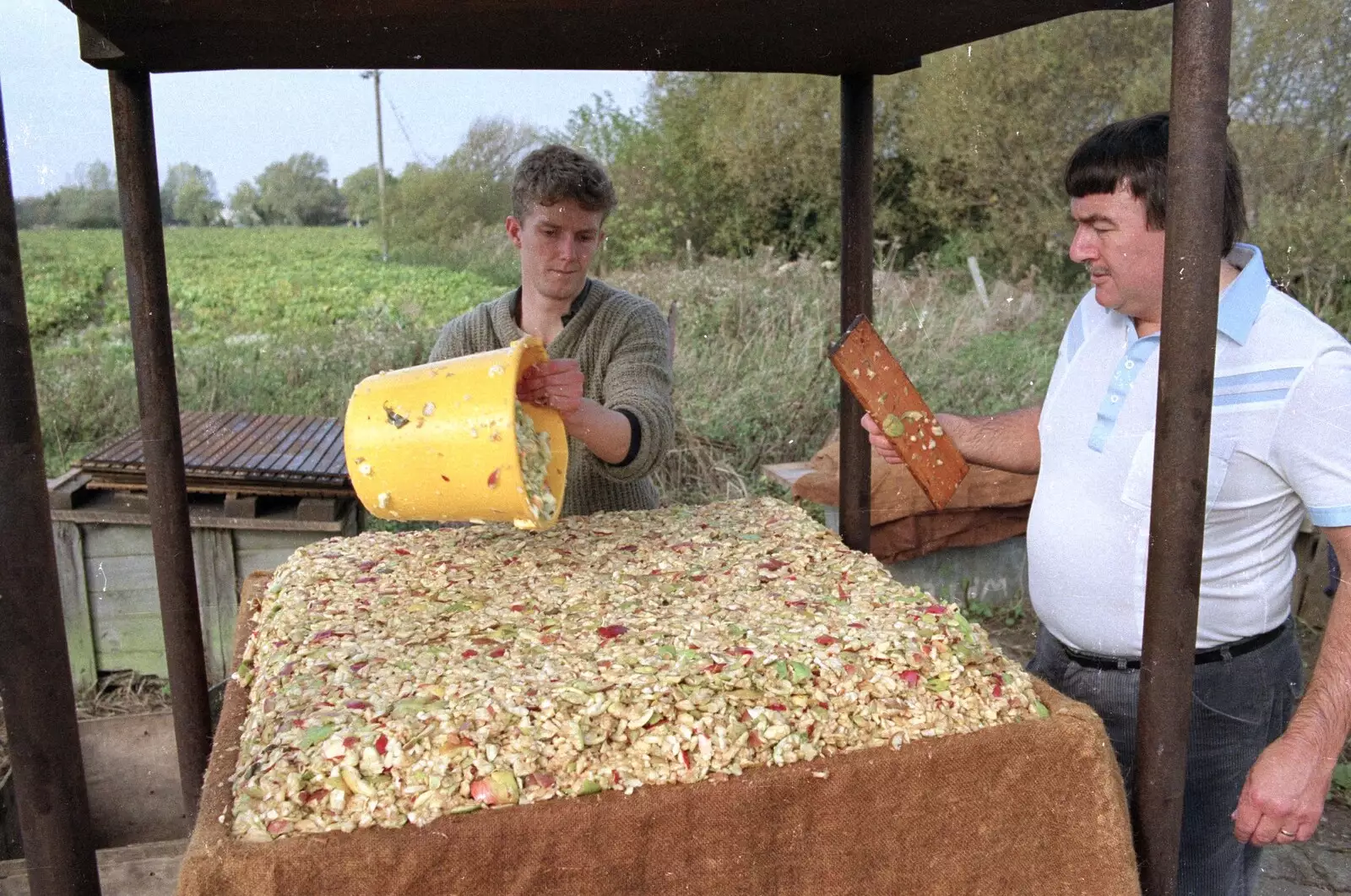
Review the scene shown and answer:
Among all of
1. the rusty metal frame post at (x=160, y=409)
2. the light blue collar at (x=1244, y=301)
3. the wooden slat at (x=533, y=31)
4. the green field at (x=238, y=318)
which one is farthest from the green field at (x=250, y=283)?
the light blue collar at (x=1244, y=301)

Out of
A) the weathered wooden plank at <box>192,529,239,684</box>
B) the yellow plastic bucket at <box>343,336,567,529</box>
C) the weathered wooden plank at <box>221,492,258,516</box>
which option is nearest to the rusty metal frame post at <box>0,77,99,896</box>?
the yellow plastic bucket at <box>343,336,567,529</box>

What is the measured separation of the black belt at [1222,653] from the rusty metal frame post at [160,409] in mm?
1716

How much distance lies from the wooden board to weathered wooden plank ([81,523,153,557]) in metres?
3.29

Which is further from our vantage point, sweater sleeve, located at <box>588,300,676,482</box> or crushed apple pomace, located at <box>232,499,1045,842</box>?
sweater sleeve, located at <box>588,300,676,482</box>

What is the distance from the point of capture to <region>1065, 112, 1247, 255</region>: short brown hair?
1731 mm

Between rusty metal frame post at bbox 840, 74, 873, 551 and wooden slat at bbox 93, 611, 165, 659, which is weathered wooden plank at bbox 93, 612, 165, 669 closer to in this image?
wooden slat at bbox 93, 611, 165, 659

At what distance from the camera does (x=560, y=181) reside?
2.29 meters

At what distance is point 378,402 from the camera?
5.64 feet

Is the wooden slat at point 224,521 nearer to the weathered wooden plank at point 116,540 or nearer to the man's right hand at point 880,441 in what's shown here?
the weathered wooden plank at point 116,540

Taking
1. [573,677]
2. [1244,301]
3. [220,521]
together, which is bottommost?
[220,521]

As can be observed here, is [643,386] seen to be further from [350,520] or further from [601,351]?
[350,520]

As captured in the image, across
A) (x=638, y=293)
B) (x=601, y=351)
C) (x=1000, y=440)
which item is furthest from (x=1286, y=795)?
(x=638, y=293)

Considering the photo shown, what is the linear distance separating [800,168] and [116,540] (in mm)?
9435

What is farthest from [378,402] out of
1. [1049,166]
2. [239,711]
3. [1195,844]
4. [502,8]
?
[1049,166]
